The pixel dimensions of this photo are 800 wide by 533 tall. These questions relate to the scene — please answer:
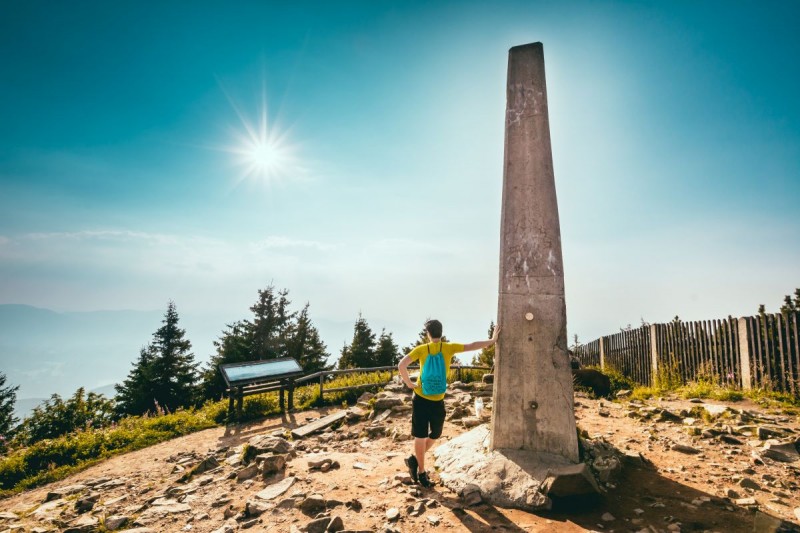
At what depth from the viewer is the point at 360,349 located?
28.7 m

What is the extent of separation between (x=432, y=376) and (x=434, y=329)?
0.58 m

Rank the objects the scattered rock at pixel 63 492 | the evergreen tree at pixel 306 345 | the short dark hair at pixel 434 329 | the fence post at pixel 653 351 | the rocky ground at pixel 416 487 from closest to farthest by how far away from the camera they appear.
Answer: the rocky ground at pixel 416 487
the short dark hair at pixel 434 329
the scattered rock at pixel 63 492
the fence post at pixel 653 351
the evergreen tree at pixel 306 345

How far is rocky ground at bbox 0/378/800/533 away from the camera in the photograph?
3537 mm

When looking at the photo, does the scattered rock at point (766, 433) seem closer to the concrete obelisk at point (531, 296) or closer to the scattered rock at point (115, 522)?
the concrete obelisk at point (531, 296)

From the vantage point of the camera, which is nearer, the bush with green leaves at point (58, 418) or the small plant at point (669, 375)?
the small plant at point (669, 375)

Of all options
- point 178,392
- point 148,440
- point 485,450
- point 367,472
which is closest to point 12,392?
point 178,392

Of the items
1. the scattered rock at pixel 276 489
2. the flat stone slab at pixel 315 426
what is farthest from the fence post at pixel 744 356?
the scattered rock at pixel 276 489

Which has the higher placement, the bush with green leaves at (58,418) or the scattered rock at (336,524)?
the scattered rock at (336,524)

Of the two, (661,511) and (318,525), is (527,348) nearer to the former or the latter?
(661,511)

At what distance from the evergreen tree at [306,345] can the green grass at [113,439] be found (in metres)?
16.3

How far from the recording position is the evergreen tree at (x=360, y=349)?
28.4m

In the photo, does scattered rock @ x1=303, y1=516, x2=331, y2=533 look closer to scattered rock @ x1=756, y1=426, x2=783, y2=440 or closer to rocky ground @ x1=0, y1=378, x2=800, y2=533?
rocky ground @ x1=0, y1=378, x2=800, y2=533

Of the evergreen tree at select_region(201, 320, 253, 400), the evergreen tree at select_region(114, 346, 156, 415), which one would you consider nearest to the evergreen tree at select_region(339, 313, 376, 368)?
the evergreen tree at select_region(201, 320, 253, 400)

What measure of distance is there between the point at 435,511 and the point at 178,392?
25.4 metres
